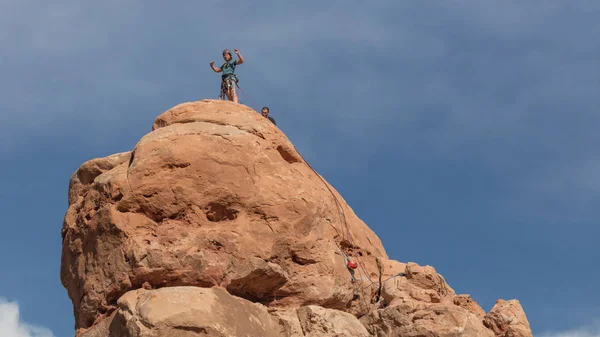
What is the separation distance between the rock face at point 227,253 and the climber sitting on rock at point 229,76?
2.88 meters

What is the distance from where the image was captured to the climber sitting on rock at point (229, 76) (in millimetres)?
19078

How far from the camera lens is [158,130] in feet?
51.0

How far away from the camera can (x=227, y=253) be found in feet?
47.4

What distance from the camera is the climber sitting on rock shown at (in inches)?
751

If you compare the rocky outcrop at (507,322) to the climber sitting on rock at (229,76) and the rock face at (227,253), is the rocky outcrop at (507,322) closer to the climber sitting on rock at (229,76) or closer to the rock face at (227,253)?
the rock face at (227,253)

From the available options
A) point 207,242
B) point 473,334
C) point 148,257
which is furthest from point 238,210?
point 473,334

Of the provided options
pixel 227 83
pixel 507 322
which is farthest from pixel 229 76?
pixel 507 322

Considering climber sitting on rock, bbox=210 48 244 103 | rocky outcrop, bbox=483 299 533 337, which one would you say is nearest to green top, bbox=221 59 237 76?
climber sitting on rock, bbox=210 48 244 103

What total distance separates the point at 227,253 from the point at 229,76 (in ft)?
19.0

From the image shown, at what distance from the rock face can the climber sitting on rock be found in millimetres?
2880

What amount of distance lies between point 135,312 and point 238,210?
2604 mm

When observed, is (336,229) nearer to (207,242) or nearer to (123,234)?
(207,242)

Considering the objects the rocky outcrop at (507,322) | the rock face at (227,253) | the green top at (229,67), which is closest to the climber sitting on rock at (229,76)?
the green top at (229,67)

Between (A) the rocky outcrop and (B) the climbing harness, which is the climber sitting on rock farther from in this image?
(A) the rocky outcrop
